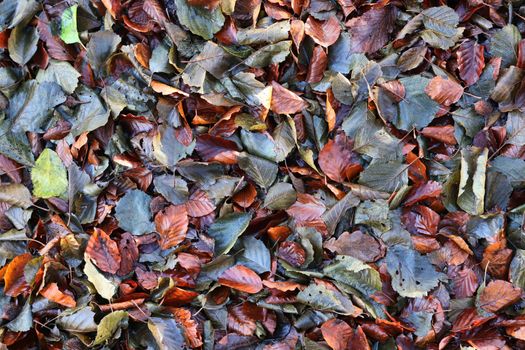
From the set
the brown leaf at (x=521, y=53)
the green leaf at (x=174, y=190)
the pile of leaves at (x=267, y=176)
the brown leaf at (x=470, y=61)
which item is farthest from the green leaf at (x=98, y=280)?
the brown leaf at (x=521, y=53)

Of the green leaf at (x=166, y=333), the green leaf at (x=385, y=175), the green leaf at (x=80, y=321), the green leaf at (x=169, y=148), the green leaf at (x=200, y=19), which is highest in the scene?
the green leaf at (x=200, y=19)

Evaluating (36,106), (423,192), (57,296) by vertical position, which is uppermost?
(36,106)

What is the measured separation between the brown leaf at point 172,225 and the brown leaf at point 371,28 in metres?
0.54

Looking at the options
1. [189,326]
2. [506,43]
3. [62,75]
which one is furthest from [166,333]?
[506,43]

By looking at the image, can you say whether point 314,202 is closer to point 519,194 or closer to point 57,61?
point 519,194

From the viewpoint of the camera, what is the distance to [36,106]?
3.99 ft

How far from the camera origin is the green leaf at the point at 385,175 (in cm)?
118

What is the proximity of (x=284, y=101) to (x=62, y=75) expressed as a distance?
516 millimetres

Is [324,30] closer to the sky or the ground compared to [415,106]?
closer to the sky

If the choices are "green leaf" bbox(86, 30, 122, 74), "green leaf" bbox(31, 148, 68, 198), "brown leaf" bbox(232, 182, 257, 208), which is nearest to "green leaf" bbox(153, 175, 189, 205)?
"brown leaf" bbox(232, 182, 257, 208)

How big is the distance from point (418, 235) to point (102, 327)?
0.73 m

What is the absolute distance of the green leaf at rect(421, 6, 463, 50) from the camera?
3.85 feet

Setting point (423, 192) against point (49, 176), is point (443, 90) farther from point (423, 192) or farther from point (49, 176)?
point (49, 176)

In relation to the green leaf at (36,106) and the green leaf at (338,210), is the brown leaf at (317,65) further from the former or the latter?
the green leaf at (36,106)
